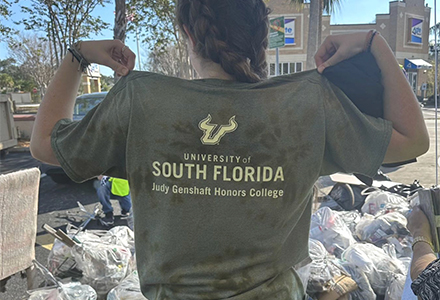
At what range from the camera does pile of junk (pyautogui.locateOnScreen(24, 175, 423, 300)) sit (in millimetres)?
2840

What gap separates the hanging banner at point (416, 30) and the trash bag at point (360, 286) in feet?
132

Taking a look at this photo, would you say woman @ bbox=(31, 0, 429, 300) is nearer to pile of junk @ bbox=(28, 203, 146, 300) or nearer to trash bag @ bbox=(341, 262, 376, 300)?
pile of junk @ bbox=(28, 203, 146, 300)

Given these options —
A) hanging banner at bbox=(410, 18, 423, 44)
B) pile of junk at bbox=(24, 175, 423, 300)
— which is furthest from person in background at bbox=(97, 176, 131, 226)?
hanging banner at bbox=(410, 18, 423, 44)

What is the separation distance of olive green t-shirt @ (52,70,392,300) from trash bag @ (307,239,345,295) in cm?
189

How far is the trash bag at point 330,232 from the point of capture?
367 cm

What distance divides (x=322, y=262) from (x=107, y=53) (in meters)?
2.46

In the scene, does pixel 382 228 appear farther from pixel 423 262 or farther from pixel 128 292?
pixel 128 292

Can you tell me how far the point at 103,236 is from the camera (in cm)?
371

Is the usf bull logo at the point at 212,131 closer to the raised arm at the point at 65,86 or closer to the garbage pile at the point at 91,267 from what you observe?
the raised arm at the point at 65,86

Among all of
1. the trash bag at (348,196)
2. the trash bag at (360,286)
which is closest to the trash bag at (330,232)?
the trash bag at (360,286)

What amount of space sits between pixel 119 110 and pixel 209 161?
0.30m

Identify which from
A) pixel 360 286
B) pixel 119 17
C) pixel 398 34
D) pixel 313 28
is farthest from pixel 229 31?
pixel 398 34

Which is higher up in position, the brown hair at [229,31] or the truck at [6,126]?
the brown hair at [229,31]

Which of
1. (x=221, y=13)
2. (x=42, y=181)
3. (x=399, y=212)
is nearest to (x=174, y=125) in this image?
(x=221, y=13)
